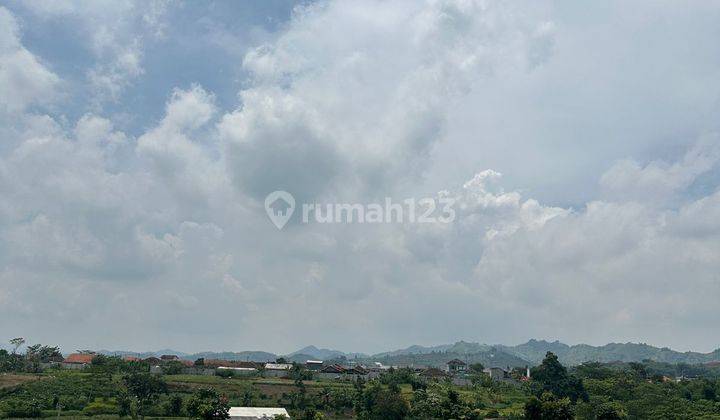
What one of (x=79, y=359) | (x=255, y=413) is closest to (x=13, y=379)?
(x=79, y=359)

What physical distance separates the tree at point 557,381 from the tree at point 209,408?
4715cm

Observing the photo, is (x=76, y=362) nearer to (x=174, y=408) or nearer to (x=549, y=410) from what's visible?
(x=174, y=408)

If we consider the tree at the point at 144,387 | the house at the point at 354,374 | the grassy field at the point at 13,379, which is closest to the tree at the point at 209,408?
the tree at the point at 144,387

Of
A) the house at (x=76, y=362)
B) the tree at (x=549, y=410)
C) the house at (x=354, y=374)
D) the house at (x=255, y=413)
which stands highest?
the house at (x=76, y=362)

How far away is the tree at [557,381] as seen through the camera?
8219 cm

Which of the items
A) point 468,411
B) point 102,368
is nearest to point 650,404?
point 468,411

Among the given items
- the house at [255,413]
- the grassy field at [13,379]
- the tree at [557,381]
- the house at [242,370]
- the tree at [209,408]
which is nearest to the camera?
the tree at [209,408]

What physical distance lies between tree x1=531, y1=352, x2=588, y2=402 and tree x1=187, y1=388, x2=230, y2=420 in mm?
47153

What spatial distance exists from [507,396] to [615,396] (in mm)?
14482

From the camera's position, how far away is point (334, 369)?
349ft

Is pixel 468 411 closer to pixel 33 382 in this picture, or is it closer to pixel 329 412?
pixel 329 412

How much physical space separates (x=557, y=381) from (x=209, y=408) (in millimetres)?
52787

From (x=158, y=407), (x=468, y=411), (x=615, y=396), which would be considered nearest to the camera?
(x=468, y=411)

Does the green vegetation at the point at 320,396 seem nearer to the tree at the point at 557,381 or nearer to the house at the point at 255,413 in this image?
the tree at the point at 557,381
